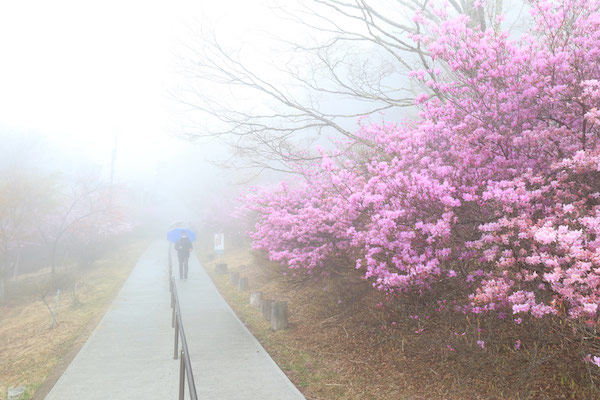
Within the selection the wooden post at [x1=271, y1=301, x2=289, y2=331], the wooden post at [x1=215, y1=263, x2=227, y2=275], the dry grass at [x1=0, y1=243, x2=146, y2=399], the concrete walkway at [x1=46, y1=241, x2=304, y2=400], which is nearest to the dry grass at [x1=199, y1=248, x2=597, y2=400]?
the wooden post at [x1=271, y1=301, x2=289, y2=331]

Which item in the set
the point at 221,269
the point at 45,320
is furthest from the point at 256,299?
the point at 221,269

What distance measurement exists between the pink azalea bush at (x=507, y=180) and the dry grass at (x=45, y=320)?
20.8ft

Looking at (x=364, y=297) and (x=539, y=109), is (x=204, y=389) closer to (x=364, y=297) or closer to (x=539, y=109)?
(x=364, y=297)

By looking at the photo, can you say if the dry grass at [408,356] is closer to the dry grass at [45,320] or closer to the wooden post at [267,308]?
the wooden post at [267,308]

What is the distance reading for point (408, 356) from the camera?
18.7 feet

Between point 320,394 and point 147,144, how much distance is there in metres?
128

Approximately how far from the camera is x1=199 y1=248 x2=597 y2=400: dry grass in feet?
14.0

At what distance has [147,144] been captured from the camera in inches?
4835

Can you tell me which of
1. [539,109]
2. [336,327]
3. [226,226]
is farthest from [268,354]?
[226,226]

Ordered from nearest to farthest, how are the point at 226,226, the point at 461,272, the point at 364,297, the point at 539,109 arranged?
the point at 539,109 → the point at 461,272 → the point at 364,297 → the point at 226,226

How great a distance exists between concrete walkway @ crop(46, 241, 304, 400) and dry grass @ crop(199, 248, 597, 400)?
20.3 inches

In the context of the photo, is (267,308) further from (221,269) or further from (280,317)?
(221,269)

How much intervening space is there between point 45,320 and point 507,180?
13537 mm

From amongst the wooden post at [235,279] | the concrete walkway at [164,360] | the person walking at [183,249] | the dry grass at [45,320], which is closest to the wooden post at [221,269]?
the person walking at [183,249]
